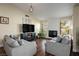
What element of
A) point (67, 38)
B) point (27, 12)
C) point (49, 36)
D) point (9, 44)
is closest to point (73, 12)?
point (67, 38)

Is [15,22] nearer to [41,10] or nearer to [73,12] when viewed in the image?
[41,10]

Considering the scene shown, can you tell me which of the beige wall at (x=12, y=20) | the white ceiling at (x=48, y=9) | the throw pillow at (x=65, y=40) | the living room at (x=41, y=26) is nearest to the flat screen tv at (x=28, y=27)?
the living room at (x=41, y=26)

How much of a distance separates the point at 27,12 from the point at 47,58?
4.62 feet

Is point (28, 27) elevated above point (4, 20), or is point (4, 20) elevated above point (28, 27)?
point (4, 20)

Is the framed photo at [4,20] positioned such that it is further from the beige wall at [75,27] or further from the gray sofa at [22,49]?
the beige wall at [75,27]

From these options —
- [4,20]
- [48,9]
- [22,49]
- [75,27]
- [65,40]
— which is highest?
[48,9]

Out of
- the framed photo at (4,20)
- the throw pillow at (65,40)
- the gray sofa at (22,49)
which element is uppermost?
the framed photo at (4,20)

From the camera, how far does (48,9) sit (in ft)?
10.0

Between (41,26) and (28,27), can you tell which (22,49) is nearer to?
(28,27)

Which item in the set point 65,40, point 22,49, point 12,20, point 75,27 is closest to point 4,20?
point 12,20

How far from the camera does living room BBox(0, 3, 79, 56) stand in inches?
117

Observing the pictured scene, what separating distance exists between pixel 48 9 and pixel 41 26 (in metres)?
0.53

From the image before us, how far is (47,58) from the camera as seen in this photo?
2.58 m

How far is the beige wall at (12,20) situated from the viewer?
2967 mm
